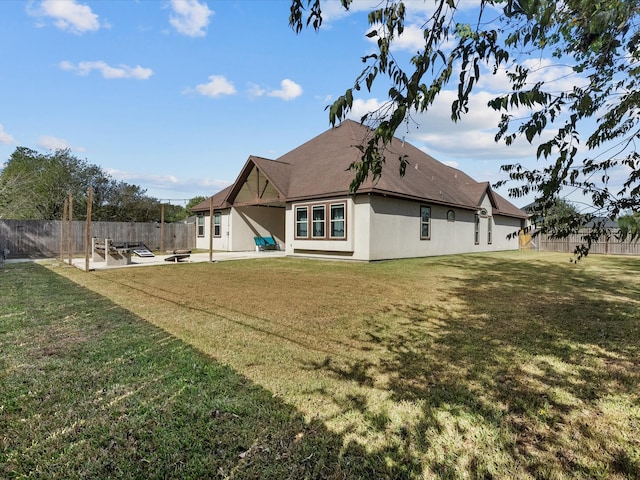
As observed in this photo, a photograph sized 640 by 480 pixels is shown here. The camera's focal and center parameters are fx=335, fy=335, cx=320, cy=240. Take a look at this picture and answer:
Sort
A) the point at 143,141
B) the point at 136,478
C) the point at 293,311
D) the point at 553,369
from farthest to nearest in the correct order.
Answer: the point at 143,141
the point at 293,311
the point at 553,369
the point at 136,478

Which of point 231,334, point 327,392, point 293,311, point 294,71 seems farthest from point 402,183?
point 327,392

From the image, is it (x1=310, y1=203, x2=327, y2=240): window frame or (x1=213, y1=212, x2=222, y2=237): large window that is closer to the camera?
(x1=310, y1=203, x2=327, y2=240): window frame

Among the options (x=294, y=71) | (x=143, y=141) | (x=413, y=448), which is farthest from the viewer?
(x=143, y=141)

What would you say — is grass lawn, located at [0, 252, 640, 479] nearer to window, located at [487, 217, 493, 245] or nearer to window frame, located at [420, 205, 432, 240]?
window frame, located at [420, 205, 432, 240]

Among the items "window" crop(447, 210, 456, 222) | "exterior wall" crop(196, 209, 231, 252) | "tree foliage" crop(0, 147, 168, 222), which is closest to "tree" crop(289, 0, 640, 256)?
"window" crop(447, 210, 456, 222)

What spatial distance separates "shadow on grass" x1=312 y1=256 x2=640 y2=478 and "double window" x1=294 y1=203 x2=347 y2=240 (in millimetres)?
8425

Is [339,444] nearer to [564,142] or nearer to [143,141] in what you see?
[564,142]

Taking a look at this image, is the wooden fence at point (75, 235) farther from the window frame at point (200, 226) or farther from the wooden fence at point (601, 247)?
the wooden fence at point (601, 247)

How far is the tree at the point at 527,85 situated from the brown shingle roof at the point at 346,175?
9.34 meters

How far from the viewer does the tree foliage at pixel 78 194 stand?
2561 cm

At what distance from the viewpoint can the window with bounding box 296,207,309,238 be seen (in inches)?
610

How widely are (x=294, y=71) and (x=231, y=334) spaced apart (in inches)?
222

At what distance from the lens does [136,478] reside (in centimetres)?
182

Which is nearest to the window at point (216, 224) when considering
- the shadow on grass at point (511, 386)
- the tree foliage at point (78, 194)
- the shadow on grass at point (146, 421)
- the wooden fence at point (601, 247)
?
the tree foliage at point (78, 194)
